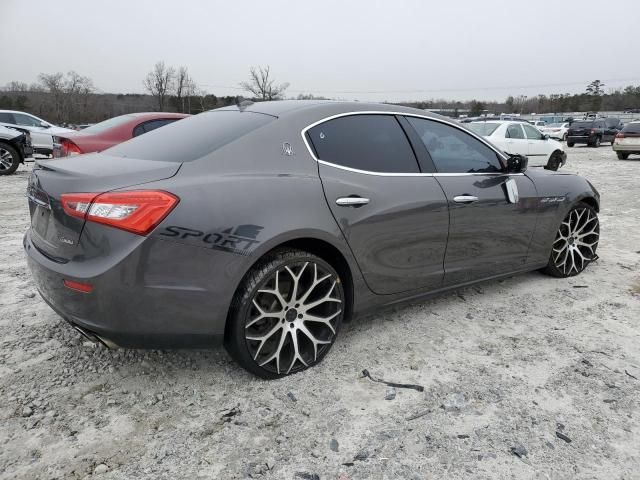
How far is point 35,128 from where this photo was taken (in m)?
15.1

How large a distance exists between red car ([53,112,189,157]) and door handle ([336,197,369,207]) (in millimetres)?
4598

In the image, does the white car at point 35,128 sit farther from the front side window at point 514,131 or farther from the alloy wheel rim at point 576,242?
the alloy wheel rim at point 576,242

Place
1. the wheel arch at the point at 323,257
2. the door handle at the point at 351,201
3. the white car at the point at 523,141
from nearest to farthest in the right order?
the wheel arch at the point at 323,257 → the door handle at the point at 351,201 → the white car at the point at 523,141

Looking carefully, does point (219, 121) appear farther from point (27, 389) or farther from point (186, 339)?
point (27, 389)

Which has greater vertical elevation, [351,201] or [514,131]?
[514,131]

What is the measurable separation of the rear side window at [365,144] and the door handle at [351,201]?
21 centimetres

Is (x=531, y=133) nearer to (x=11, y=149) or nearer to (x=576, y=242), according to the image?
(x=576, y=242)

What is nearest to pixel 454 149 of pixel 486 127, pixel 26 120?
pixel 486 127

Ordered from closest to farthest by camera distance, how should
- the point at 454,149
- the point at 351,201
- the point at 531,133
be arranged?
the point at 351,201 < the point at 454,149 < the point at 531,133

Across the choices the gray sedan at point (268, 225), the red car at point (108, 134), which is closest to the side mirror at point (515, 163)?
the gray sedan at point (268, 225)

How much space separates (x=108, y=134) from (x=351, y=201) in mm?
5257

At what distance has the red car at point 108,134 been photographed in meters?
6.64

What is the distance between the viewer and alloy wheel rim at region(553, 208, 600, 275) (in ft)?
14.1

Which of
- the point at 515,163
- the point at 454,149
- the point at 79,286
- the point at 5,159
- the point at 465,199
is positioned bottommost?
the point at 5,159
